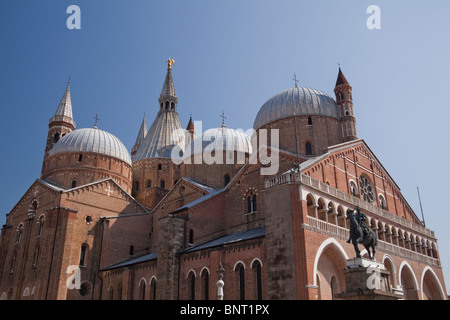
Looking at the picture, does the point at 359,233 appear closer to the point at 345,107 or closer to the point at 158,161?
the point at 345,107

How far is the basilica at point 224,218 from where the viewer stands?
23125 millimetres

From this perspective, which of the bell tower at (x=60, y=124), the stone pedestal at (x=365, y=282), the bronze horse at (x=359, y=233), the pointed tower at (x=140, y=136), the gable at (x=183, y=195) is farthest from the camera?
the pointed tower at (x=140, y=136)

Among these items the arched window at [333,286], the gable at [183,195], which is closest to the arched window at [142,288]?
the gable at [183,195]

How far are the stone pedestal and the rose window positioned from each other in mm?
15101

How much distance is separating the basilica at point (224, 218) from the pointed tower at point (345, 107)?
114 mm

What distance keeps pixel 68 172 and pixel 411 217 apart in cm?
3186

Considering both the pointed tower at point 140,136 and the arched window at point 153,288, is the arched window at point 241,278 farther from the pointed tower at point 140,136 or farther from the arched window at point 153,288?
the pointed tower at point 140,136

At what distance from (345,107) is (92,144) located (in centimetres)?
2454

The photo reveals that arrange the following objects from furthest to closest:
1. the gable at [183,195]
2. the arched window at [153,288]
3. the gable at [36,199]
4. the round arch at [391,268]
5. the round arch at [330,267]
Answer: the gable at [183,195] → the gable at [36,199] → the arched window at [153,288] → the round arch at [391,268] → the round arch at [330,267]

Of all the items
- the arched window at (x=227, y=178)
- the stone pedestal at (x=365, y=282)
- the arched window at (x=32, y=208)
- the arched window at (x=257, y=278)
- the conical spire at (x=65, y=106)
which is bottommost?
the stone pedestal at (x=365, y=282)

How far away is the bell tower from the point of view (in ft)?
161
